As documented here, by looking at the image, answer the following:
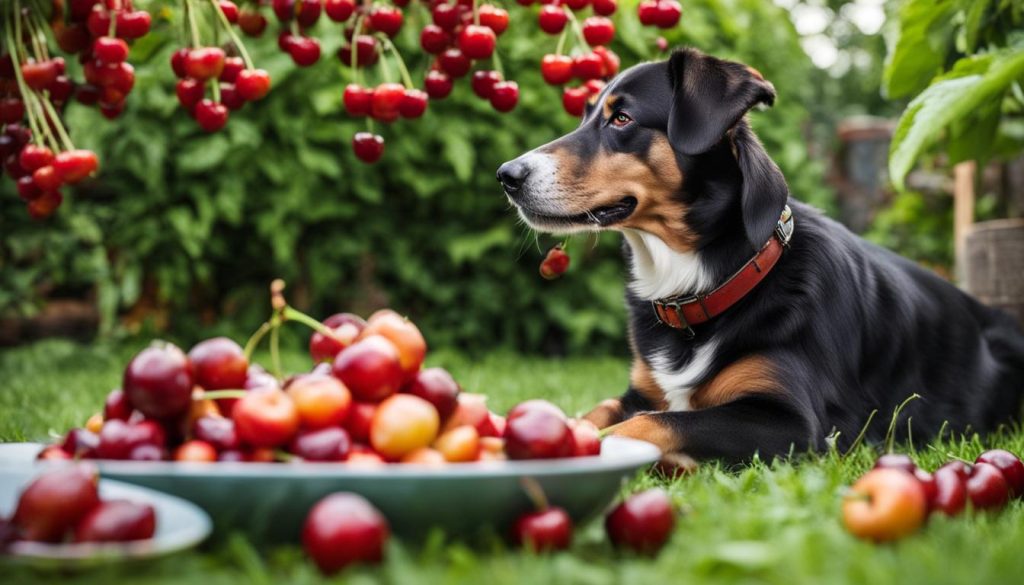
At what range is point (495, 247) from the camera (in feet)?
21.5

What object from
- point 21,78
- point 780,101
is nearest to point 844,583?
point 21,78

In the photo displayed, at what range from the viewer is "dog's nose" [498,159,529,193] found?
320 cm

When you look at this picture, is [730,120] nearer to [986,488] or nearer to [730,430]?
[730,430]

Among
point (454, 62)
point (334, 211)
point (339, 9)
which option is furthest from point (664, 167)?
point (334, 211)

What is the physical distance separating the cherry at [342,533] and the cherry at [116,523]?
0.79ft

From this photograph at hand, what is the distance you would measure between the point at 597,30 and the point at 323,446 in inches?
62.7

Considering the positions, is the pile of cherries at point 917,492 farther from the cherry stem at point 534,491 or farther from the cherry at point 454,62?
the cherry at point 454,62

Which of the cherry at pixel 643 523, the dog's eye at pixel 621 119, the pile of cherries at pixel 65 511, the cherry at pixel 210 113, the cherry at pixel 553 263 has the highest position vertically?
the cherry at pixel 210 113

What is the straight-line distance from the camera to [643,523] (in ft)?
5.43

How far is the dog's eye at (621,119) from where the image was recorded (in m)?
3.16

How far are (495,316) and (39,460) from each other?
498 centimetres

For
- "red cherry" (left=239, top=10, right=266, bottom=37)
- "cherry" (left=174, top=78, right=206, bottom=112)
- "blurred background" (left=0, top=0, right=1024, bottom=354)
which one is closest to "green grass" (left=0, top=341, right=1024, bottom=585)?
"cherry" (left=174, top=78, right=206, bottom=112)

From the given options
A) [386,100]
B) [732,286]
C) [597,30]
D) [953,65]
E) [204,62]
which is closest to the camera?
[204,62]

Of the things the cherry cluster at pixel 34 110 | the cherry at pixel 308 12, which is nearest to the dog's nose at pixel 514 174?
the cherry at pixel 308 12
